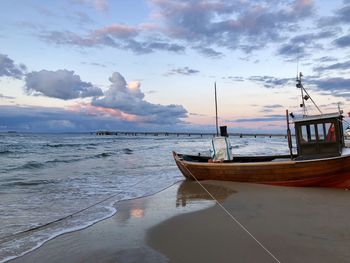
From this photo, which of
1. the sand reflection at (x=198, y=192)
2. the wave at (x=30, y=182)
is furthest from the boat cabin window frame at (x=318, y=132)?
the wave at (x=30, y=182)

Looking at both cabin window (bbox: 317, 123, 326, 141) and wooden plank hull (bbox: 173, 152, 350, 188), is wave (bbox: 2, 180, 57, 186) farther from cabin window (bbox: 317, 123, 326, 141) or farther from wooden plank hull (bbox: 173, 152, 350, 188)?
cabin window (bbox: 317, 123, 326, 141)

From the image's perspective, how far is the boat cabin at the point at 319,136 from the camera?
473 inches

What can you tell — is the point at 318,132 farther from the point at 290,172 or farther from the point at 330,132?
the point at 290,172

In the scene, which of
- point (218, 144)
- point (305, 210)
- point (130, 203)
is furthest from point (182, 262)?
point (218, 144)

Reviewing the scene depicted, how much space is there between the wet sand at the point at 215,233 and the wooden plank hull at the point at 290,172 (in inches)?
42.7

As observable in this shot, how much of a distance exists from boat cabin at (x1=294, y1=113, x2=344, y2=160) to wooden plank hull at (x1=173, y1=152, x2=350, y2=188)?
669 millimetres

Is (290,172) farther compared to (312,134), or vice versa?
(312,134)

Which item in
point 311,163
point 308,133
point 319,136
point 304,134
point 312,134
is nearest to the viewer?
point 311,163

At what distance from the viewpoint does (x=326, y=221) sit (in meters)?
A: 7.33

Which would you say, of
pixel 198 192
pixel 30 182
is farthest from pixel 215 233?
pixel 30 182

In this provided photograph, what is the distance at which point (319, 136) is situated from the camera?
12289 millimetres

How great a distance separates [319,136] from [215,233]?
7.37 metres

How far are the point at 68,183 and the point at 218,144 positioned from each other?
701 centimetres

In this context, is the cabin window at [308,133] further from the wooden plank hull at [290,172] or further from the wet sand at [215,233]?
the wet sand at [215,233]
